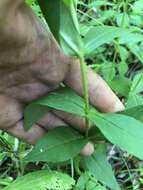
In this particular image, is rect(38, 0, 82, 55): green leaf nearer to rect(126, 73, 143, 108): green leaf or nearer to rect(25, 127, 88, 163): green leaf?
rect(25, 127, 88, 163): green leaf

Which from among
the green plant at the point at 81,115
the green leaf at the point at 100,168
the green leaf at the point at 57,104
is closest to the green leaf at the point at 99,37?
the green plant at the point at 81,115

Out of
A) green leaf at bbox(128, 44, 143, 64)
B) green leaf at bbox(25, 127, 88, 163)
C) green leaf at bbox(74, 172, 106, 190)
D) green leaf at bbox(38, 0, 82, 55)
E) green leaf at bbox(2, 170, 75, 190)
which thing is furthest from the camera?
green leaf at bbox(128, 44, 143, 64)

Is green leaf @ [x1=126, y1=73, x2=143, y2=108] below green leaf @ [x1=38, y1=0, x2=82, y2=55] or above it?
below

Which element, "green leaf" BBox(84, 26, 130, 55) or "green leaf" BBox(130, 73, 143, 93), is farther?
"green leaf" BBox(130, 73, 143, 93)

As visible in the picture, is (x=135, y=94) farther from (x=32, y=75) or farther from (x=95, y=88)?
(x=32, y=75)

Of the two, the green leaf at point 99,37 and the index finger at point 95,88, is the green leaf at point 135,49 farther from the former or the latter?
the green leaf at point 99,37

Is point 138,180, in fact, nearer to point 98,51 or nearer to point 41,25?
point 98,51

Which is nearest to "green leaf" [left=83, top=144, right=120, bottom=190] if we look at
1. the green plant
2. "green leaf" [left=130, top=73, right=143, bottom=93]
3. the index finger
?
the green plant
